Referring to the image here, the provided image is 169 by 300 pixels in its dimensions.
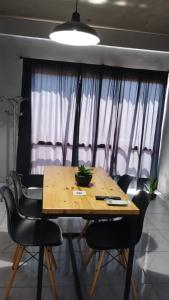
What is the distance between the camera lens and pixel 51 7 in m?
3.71

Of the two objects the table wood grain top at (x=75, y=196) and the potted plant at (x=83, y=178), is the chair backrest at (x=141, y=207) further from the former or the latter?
the potted plant at (x=83, y=178)

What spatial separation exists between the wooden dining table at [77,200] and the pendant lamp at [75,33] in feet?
4.68

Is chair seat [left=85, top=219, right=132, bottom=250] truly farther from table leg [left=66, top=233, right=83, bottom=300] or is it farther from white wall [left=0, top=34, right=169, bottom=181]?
white wall [left=0, top=34, right=169, bottom=181]

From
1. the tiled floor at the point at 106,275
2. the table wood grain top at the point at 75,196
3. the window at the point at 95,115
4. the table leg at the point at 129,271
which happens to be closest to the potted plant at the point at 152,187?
the window at the point at 95,115

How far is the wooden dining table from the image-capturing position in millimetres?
2010

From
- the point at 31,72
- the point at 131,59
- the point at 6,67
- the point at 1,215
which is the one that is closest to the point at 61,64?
the point at 31,72

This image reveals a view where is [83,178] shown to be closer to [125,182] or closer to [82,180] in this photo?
[82,180]

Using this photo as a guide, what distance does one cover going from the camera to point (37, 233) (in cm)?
221

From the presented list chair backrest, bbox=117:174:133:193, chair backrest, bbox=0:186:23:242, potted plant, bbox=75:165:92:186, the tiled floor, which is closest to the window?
chair backrest, bbox=117:174:133:193

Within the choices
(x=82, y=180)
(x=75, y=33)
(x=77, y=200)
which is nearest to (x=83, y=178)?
(x=82, y=180)

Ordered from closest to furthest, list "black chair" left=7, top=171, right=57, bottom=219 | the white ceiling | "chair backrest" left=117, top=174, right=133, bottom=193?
"black chair" left=7, top=171, right=57, bottom=219
"chair backrest" left=117, top=174, right=133, bottom=193
the white ceiling

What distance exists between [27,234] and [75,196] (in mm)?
512

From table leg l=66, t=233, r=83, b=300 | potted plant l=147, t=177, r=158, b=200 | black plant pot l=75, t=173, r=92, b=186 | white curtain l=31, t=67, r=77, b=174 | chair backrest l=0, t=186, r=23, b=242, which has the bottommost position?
table leg l=66, t=233, r=83, b=300

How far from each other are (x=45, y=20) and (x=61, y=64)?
2.38 feet
